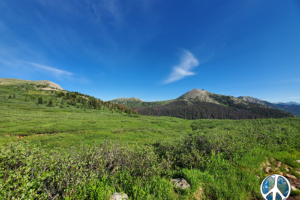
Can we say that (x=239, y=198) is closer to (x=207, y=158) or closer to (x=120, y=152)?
(x=207, y=158)

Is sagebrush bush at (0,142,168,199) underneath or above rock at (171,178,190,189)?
A: above

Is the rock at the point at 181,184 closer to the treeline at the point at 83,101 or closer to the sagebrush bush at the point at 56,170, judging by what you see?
the sagebrush bush at the point at 56,170

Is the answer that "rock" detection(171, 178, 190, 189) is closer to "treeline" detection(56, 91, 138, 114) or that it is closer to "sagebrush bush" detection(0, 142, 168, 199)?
"sagebrush bush" detection(0, 142, 168, 199)

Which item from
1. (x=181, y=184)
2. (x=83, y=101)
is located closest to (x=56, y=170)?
(x=181, y=184)

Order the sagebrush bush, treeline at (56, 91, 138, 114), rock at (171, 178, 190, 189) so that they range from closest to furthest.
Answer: the sagebrush bush < rock at (171, 178, 190, 189) < treeline at (56, 91, 138, 114)

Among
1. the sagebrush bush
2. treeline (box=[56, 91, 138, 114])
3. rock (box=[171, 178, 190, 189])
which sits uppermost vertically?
treeline (box=[56, 91, 138, 114])

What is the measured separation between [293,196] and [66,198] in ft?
26.0

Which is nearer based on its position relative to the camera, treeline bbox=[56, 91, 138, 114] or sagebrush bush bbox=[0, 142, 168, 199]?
sagebrush bush bbox=[0, 142, 168, 199]

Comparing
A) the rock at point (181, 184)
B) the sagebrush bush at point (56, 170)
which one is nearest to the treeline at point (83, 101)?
the sagebrush bush at point (56, 170)

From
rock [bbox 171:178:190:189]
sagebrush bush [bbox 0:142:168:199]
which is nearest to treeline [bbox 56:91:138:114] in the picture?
sagebrush bush [bbox 0:142:168:199]

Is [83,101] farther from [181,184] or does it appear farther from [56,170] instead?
[181,184]

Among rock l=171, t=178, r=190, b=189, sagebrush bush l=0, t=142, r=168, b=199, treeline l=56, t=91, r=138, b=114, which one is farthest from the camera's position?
treeline l=56, t=91, r=138, b=114

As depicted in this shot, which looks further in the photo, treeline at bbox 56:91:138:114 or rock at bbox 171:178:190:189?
treeline at bbox 56:91:138:114

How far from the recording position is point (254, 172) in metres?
5.67
